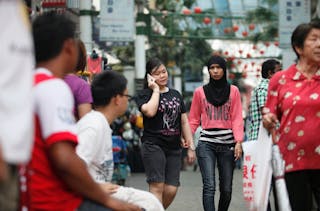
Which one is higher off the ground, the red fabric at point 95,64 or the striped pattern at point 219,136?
the red fabric at point 95,64

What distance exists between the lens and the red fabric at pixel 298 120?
6.16 meters

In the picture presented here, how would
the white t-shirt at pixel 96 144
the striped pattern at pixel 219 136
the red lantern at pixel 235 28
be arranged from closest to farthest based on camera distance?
the white t-shirt at pixel 96 144 → the striped pattern at pixel 219 136 → the red lantern at pixel 235 28

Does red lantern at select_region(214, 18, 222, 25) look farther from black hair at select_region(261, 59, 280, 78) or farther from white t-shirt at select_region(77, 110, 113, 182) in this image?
white t-shirt at select_region(77, 110, 113, 182)

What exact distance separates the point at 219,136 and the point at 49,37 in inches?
207

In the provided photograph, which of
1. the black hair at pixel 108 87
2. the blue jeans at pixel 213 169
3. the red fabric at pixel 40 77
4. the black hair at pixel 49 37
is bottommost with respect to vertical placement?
the blue jeans at pixel 213 169

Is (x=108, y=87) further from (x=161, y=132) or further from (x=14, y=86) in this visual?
(x=161, y=132)

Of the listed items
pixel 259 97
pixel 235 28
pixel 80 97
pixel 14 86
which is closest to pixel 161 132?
pixel 259 97

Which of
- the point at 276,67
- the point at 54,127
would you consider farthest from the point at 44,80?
the point at 276,67

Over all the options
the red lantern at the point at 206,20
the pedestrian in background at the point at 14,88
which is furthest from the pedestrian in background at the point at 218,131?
the red lantern at the point at 206,20

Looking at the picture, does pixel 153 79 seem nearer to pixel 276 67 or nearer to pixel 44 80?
pixel 276 67

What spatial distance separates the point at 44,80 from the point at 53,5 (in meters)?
10.5

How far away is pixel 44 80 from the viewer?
398cm

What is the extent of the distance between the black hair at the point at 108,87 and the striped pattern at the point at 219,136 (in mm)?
3768

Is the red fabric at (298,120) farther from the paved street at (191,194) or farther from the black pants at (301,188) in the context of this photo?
the paved street at (191,194)
